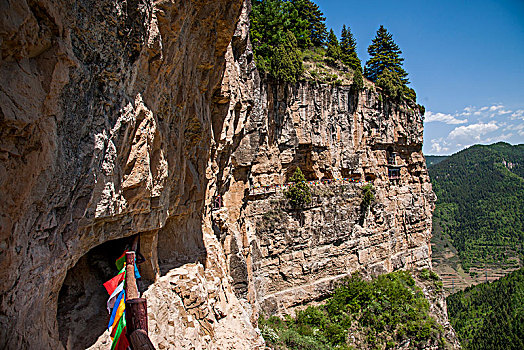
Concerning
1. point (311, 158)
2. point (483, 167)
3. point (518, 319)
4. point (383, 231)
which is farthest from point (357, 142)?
point (483, 167)

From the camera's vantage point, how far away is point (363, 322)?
67.2 feet

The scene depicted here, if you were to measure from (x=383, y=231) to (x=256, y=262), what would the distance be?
38.4 feet

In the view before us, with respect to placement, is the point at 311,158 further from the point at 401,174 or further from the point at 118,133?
the point at 118,133

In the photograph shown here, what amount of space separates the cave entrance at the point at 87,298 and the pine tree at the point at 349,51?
27.6 meters

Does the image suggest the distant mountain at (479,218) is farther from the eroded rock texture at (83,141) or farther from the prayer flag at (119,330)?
the prayer flag at (119,330)

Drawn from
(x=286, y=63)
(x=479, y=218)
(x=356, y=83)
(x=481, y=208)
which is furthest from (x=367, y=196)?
(x=481, y=208)

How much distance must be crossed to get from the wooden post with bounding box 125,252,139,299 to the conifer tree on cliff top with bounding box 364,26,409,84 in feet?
99.9

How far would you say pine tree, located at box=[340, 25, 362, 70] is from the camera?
3022 cm

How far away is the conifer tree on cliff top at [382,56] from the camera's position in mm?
31812

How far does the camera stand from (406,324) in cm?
2069

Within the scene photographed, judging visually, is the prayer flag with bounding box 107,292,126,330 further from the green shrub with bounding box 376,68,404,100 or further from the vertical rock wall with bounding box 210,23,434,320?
the green shrub with bounding box 376,68,404,100

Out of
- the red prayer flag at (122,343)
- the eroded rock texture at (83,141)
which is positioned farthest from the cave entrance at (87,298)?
the red prayer flag at (122,343)

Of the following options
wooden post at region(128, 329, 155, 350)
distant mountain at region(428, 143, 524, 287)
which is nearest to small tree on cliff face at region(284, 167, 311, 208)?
wooden post at region(128, 329, 155, 350)

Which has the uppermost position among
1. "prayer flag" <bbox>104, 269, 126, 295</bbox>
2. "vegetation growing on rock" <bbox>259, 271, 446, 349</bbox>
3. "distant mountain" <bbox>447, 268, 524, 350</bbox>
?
"prayer flag" <bbox>104, 269, 126, 295</bbox>
